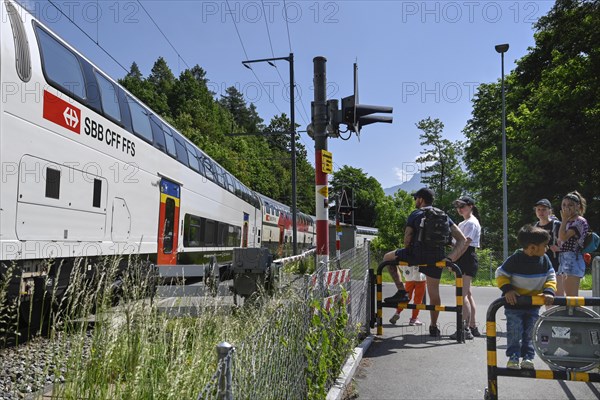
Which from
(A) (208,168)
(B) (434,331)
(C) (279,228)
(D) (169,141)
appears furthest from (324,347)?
(C) (279,228)

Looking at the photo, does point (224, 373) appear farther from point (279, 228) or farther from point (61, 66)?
point (279, 228)

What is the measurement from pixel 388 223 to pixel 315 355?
41.6m

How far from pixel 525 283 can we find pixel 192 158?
11.0 metres

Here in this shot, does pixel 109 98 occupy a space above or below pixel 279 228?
above

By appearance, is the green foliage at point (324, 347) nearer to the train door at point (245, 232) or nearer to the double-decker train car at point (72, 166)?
the double-decker train car at point (72, 166)

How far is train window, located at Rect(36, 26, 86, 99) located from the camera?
6934 mm

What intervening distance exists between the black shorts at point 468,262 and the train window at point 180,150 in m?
7.63

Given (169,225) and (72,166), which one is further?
(169,225)

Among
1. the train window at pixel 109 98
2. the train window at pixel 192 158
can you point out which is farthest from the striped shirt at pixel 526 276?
the train window at pixel 192 158

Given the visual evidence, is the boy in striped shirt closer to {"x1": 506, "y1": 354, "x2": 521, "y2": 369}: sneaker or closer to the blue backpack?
→ {"x1": 506, "y1": 354, "x2": 521, "y2": 369}: sneaker

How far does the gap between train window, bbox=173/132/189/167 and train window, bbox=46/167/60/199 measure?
5.71 m

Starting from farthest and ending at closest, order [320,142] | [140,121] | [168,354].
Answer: [140,121]
[320,142]
[168,354]

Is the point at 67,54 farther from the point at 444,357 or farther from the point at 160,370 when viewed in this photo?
the point at 444,357

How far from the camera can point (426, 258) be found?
6.77 metres
